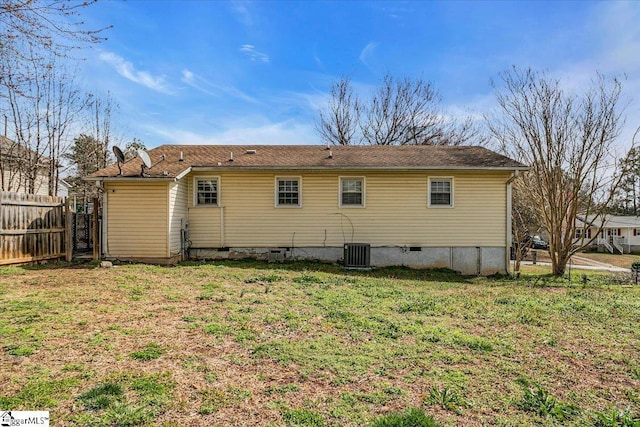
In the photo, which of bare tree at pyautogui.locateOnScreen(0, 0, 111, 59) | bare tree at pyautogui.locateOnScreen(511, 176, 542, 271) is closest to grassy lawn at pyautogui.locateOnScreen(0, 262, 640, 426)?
bare tree at pyautogui.locateOnScreen(0, 0, 111, 59)

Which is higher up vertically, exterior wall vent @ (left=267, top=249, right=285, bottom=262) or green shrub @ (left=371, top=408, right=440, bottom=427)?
exterior wall vent @ (left=267, top=249, right=285, bottom=262)

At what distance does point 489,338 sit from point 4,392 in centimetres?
511

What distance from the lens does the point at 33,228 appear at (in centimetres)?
926

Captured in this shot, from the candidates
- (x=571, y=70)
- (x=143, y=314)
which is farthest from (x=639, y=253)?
(x=143, y=314)

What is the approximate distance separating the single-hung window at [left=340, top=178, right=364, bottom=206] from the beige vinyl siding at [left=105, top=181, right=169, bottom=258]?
17.5 feet

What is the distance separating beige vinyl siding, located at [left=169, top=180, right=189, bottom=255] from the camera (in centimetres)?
995

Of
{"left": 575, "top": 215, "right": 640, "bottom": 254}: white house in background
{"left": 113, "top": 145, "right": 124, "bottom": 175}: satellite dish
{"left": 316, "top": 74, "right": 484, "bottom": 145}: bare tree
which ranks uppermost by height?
{"left": 316, "top": 74, "right": 484, "bottom": 145}: bare tree

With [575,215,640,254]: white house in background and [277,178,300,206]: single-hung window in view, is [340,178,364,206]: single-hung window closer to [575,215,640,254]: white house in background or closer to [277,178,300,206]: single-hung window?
[277,178,300,206]: single-hung window

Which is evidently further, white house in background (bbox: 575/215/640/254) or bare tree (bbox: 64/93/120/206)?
white house in background (bbox: 575/215/640/254)

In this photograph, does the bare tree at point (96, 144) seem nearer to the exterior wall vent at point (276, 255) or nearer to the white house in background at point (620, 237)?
the exterior wall vent at point (276, 255)

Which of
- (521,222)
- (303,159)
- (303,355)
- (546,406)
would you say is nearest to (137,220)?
(303,159)

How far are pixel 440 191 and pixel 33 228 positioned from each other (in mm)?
11825

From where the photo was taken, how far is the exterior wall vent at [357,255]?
10672mm

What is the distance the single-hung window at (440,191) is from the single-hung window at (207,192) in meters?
6.97
